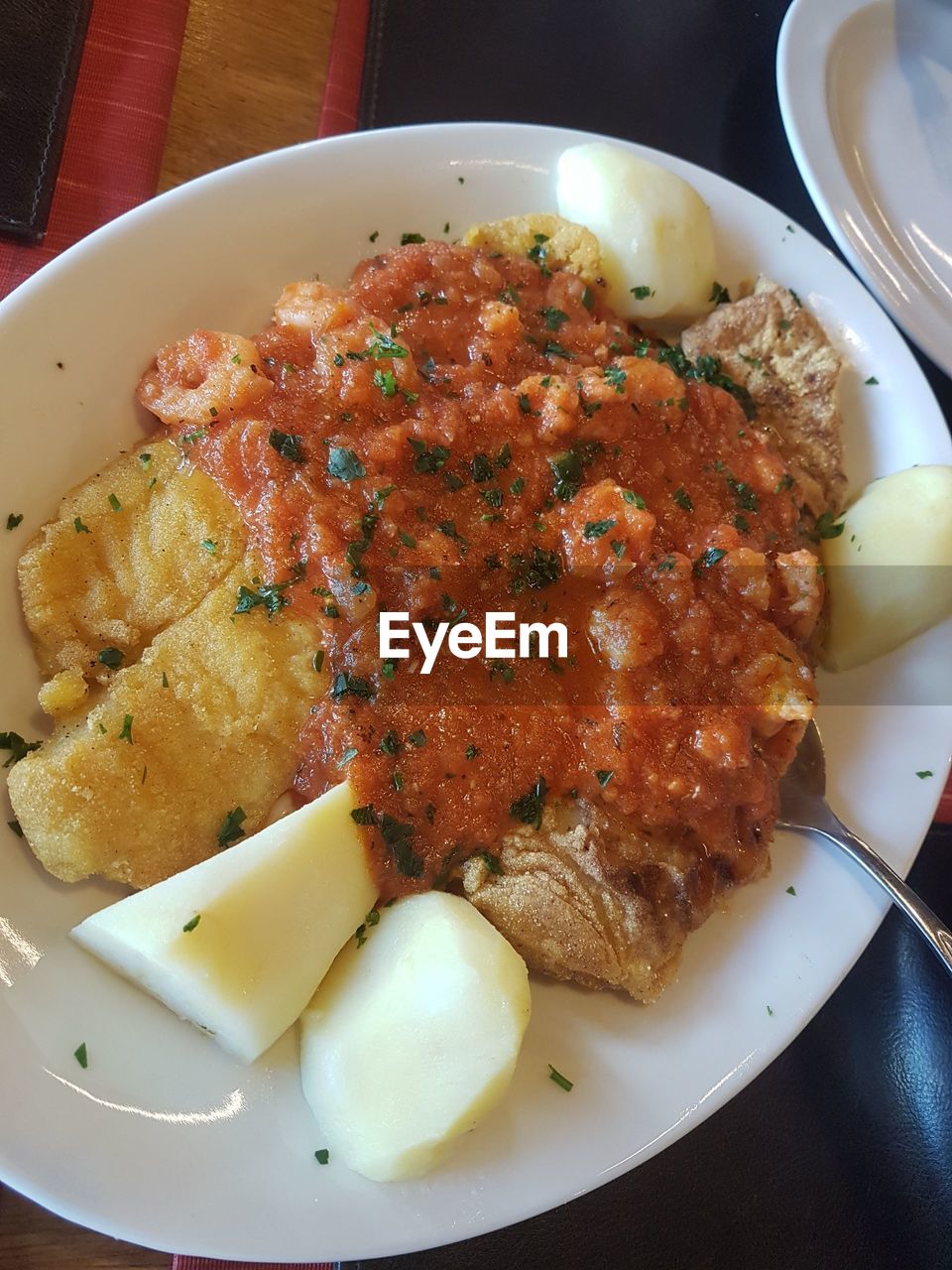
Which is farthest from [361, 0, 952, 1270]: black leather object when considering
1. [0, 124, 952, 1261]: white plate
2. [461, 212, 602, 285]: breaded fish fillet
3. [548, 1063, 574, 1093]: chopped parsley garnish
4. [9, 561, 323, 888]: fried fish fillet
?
[9, 561, 323, 888]: fried fish fillet

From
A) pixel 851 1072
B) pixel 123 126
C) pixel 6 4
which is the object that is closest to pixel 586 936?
pixel 851 1072

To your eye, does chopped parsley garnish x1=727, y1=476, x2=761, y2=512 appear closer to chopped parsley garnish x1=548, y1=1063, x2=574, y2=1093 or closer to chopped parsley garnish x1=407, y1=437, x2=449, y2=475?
chopped parsley garnish x1=407, y1=437, x2=449, y2=475

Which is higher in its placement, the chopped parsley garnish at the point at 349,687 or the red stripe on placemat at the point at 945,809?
the chopped parsley garnish at the point at 349,687

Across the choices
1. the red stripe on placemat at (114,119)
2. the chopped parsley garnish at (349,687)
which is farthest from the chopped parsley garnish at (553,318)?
the red stripe on placemat at (114,119)

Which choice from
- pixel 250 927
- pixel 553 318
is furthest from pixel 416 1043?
pixel 553 318

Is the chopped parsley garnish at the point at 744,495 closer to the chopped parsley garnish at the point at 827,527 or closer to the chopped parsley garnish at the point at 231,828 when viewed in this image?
the chopped parsley garnish at the point at 827,527

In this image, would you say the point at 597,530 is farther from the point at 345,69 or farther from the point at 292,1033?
the point at 345,69

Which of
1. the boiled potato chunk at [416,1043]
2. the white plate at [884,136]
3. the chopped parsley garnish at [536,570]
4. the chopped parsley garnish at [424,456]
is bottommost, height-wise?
the boiled potato chunk at [416,1043]
